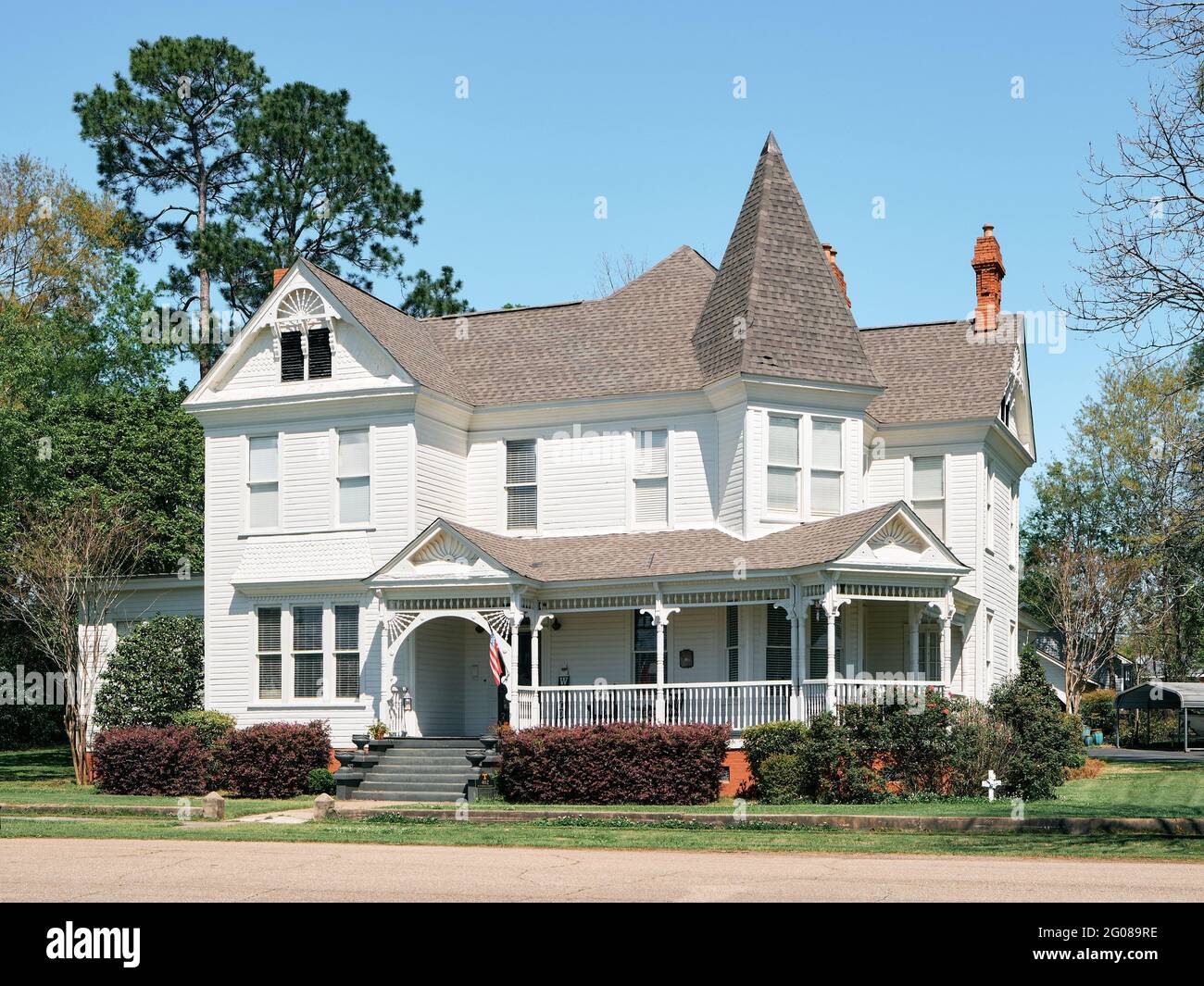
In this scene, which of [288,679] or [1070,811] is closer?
[1070,811]

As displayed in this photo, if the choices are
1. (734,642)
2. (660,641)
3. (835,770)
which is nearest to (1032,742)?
(835,770)

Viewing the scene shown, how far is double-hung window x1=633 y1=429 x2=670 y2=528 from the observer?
28719 mm

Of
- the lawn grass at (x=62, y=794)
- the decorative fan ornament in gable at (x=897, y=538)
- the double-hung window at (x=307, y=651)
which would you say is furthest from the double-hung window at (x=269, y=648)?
the decorative fan ornament in gable at (x=897, y=538)

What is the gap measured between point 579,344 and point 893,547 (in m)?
8.91

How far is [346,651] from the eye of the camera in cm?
2830

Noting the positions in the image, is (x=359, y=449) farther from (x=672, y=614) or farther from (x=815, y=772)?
(x=815, y=772)

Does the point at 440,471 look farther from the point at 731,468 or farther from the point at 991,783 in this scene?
the point at 991,783

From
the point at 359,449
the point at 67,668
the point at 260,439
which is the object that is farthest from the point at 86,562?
the point at 359,449

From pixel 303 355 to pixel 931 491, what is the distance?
42.9 feet

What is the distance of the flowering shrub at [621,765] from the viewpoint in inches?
927

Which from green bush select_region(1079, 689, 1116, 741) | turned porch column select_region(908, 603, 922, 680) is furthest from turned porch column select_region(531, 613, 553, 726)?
green bush select_region(1079, 689, 1116, 741)

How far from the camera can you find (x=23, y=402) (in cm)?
3094

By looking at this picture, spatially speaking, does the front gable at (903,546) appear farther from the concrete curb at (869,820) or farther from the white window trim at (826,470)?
the concrete curb at (869,820)

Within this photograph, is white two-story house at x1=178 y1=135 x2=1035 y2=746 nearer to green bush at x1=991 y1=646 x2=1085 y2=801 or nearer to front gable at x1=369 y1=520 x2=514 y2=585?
front gable at x1=369 y1=520 x2=514 y2=585
